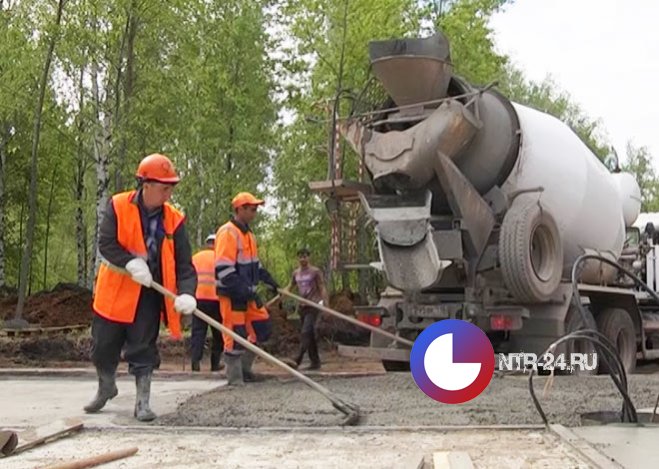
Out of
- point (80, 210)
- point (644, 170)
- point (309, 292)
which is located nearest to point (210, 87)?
point (80, 210)

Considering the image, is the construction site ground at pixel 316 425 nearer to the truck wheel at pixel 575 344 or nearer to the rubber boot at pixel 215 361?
the truck wheel at pixel 575 344

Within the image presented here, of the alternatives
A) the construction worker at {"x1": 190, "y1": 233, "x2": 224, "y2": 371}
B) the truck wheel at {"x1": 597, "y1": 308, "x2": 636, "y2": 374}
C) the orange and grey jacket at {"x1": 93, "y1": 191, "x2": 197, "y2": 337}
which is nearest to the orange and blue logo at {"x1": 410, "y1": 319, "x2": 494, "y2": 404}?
the orange and grey jacket at {"x1": 93, "y1": 191, "x2": 197, "y2": 337}

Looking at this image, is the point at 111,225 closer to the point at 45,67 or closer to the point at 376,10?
the point at 45,67

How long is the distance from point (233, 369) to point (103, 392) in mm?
1837

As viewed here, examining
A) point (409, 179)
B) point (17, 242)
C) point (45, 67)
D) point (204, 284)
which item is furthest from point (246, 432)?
point (17, 242)

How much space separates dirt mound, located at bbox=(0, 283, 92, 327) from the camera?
16.7m

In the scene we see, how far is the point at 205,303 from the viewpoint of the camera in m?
9.47

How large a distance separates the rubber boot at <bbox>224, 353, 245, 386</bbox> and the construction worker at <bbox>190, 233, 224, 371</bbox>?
1679mm

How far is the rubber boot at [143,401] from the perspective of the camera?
5664 mm

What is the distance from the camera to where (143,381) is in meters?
5.92

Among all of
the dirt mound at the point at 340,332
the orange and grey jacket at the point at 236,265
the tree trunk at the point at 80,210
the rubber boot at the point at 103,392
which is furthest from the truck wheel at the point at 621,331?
the tree trunk at the point at 80,210

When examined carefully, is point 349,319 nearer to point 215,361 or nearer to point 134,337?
point 215,361

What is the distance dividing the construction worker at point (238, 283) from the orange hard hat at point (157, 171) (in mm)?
1756

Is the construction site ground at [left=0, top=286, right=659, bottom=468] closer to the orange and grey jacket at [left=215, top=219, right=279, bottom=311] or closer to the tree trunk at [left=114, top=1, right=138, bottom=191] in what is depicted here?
the orange and grey jacket at [left=215, top=219, right=279, bottom=311]
